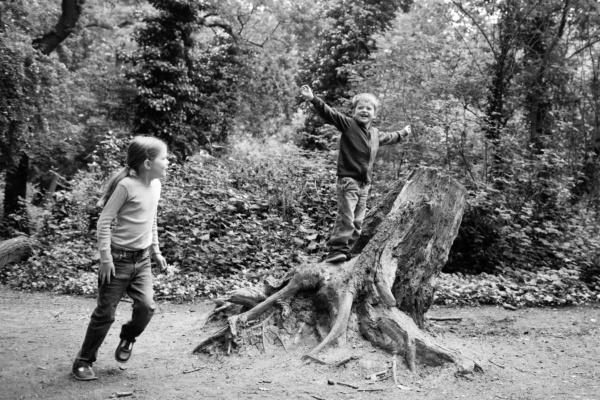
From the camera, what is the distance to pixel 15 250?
36.9 feet

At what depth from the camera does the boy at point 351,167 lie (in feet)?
18.7

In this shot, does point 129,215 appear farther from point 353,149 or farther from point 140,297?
point 353,149

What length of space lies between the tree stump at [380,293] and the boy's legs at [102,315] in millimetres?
1033

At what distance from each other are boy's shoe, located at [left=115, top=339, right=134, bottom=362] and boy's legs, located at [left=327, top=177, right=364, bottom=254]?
2.28m

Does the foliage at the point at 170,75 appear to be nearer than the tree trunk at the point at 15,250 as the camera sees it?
No

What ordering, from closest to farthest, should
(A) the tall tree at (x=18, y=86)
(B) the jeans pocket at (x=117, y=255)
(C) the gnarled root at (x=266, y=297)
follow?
(B) the jeans pocket at (x=117, y=255) → (C) the gnarled root at (x=266, y=297) → (A) the tall tree at (x=18, y=86)

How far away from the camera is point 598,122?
1249 cm

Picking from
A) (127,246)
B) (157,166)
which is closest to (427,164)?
(157,166)

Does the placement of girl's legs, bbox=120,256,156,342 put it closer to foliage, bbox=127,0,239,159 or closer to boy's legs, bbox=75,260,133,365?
boy's legs, bbox=75,260,133,365

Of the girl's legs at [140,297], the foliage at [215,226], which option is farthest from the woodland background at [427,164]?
the girl's legs at [140,297]

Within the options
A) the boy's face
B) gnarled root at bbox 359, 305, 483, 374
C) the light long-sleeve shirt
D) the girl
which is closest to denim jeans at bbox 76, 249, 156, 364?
the girl

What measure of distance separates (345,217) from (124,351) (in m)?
2.60

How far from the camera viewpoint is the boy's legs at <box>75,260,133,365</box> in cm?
400

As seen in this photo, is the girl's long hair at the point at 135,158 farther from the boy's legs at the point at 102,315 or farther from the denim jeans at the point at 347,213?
the denim jeans at the point at 347,213
